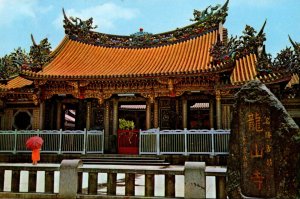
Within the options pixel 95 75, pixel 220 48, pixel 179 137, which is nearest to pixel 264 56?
pixel 220 48

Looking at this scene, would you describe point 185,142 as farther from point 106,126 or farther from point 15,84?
point 15,84

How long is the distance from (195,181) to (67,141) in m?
10.0

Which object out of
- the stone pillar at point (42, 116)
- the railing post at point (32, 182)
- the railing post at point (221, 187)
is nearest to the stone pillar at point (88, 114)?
the stone pillar at point (42, 116)

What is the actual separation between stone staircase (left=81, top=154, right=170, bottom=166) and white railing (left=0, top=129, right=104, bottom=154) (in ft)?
1.80

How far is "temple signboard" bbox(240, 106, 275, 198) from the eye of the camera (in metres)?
4.80

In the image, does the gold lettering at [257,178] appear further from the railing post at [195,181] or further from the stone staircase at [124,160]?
the stone staircase at [124,160]

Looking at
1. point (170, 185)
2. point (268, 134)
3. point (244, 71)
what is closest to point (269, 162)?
point (268, 134)

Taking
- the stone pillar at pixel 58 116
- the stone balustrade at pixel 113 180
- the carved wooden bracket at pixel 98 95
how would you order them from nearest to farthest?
1. the stone balustrade at pixel 113 180
2. the carved wooden bracket at pixel 98 95
3. the stone pillar at pixel 58 116

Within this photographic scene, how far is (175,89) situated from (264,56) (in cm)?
423

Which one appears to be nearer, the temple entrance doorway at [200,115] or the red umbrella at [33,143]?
the red umbrella at [33,143]

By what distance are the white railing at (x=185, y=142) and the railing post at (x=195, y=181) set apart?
7.66 m

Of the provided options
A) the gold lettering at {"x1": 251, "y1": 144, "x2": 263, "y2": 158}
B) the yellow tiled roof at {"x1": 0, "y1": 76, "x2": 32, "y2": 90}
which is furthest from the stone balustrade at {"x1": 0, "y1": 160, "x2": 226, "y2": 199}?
the yellow tiled roof at {"x1": 0, "y1": 76, "x2": 32, "y2": 90}

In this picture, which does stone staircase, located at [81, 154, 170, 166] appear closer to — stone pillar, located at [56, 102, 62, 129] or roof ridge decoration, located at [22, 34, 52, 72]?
stone pillar, located at [56, 102, 62, 129]

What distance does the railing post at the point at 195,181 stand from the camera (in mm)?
5449
